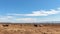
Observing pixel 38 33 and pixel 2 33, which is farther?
pixel 38 33

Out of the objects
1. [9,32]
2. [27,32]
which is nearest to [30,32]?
[27,32]

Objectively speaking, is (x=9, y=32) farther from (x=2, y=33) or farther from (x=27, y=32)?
(x=27, y=32)

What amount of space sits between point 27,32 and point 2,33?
6.17 m

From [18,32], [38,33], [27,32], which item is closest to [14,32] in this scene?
[18,32]

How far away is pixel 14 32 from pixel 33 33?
15.6 feet

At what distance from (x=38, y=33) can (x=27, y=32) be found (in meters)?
3.24

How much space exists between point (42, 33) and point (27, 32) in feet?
14.2

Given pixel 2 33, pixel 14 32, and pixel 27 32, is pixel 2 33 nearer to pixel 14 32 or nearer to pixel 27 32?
pixel 14 32

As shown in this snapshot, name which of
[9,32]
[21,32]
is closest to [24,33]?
[21,32]

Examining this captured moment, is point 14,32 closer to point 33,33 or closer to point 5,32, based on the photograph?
point 5,32

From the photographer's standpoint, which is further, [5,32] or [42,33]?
[42,33]

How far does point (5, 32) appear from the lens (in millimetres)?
34469

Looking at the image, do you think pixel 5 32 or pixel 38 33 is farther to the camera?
pixel 38 33

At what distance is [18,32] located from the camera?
115 feet
